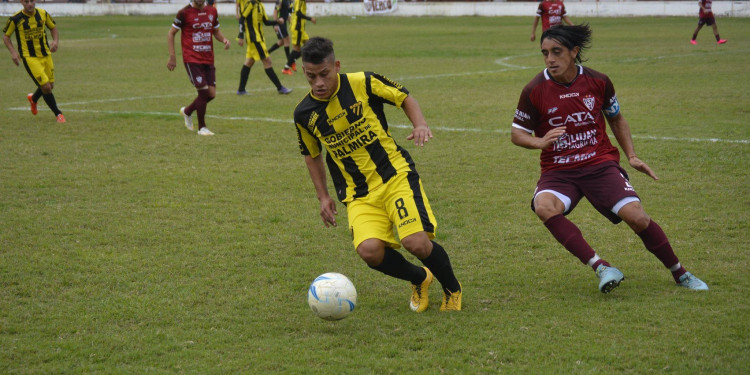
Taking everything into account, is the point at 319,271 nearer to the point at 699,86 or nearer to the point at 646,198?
the point at 646,198

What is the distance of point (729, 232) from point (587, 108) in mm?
1987

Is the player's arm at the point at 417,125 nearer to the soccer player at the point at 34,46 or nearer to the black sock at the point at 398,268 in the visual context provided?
the black sock at the point at 398,268

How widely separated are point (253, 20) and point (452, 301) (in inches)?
490

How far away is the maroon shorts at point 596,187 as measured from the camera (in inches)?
206

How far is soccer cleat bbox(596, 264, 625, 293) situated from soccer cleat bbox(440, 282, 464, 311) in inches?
34.8

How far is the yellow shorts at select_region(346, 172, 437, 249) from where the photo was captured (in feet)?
16.0

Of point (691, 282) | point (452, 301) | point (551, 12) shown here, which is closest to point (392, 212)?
point (452, 301)

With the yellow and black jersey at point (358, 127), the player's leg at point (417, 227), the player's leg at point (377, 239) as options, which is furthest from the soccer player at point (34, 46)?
the player's leg at point (417, 227)

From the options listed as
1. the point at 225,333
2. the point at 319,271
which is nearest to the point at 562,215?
the point at 319,271

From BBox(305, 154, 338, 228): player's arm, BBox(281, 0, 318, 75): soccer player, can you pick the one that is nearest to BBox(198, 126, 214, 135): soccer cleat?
BBox(305, 154, 338, 228): player's arm

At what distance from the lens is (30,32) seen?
12695 millimetres

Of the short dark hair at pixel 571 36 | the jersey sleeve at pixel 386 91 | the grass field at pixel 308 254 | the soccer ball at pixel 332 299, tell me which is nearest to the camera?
the grass field at pixel 308 254

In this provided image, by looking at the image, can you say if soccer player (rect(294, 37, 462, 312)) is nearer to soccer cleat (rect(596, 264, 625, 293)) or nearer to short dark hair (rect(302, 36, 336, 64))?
short dark hair (rect(302, 36, 336, 64))

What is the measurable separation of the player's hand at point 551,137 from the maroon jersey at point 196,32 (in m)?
7.87
